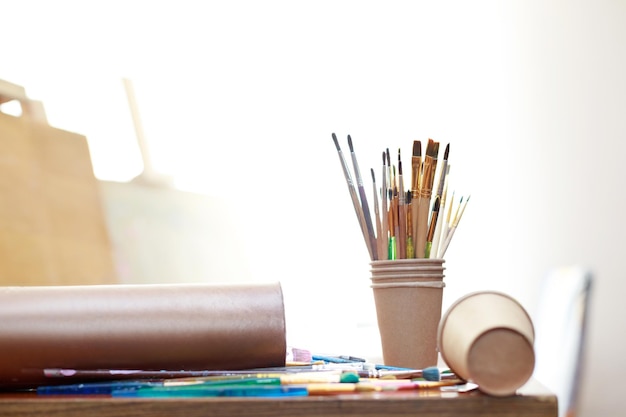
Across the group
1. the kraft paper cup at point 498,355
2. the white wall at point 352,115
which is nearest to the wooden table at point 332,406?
the kraft paper cup at point 498,355

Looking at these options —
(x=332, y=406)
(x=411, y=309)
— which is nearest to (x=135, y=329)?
(x=332, y=406)

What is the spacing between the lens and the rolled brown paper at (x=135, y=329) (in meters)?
0.46

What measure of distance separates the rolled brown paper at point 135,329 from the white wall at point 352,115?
103cm

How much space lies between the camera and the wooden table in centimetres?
37

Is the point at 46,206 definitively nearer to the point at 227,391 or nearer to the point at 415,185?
the point at 415,185

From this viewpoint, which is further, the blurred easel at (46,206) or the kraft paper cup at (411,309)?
the blurred easel at (46,206)

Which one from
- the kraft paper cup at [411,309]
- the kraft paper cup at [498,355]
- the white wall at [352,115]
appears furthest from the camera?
the white wall at [352,115]

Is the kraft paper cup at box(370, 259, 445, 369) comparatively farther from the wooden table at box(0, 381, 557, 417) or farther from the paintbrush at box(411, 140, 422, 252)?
the wooden table at box(0, 381, 557, 417)

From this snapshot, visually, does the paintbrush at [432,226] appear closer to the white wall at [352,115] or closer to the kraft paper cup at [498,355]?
the kraft paper cup at [498,355]

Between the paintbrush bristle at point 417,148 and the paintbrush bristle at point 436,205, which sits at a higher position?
the paintbrush bristle at point 417,148

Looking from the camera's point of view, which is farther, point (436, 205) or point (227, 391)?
point (436, 205)

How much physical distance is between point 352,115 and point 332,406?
1214 millimetres

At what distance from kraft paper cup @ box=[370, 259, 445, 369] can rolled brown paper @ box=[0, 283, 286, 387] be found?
0.22 metres

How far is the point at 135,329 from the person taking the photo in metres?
0.47
